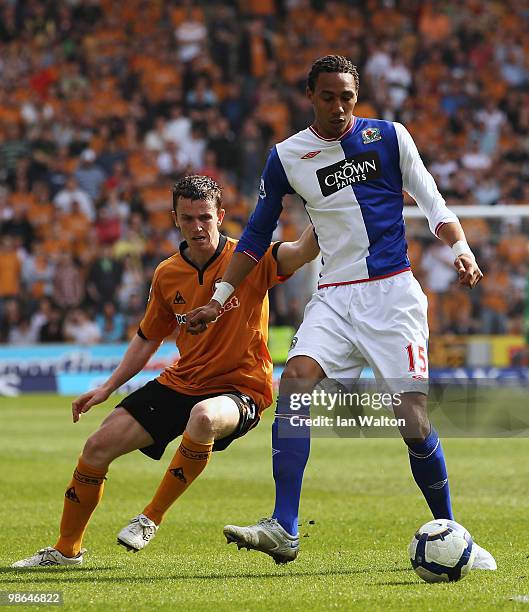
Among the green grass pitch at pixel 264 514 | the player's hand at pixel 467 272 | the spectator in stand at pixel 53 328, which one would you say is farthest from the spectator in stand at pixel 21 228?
the player's hand at pixel 467 272

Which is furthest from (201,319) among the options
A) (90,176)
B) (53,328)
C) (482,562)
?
(90,176)

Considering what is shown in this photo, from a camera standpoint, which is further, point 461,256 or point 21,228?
point 21,228

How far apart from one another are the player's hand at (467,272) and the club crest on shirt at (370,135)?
850 millimetres

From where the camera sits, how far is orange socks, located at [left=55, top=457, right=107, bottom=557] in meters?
6.57

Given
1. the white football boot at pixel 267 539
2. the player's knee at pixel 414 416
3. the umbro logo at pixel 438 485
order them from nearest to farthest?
the white football boot at pixel 267 539 < the player's knee at pixel 414 416 < the umbro logo at pixel 438 485

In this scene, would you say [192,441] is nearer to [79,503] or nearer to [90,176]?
[79,503]

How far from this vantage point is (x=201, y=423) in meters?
6.45

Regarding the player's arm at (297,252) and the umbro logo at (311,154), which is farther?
the player's arm at (297,252)

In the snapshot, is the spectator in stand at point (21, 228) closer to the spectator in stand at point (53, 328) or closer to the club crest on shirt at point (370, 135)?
the spectator in stand at point (53, 328)

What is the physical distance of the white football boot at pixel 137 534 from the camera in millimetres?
6469

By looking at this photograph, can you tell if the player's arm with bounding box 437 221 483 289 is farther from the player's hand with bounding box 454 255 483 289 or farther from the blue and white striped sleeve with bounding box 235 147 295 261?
the blue and white striped sleeve with bounding box 235 147 295 261

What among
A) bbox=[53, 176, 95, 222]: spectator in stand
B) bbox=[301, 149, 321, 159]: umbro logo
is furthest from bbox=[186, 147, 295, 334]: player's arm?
bbox=[53, 176, 95, 222]: spectator in stand

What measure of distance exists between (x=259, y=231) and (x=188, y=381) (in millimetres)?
958

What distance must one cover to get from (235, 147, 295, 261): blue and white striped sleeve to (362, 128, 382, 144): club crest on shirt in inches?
18.0
